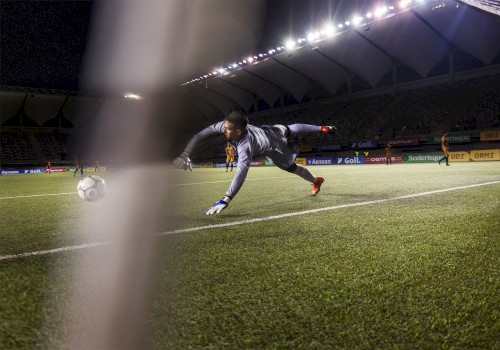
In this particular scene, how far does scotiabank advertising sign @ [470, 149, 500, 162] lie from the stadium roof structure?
347 inches

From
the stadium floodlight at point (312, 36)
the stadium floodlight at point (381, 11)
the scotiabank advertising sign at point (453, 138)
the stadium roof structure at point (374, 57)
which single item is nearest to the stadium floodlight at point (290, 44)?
the stadium roof structure at point (374, 57)

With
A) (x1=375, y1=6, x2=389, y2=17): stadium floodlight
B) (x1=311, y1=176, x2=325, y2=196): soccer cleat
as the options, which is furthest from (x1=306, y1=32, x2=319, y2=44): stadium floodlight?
(x1=311, y1=176, x2=325, y2=196): soccer cleat

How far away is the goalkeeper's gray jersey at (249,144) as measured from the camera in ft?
15.6

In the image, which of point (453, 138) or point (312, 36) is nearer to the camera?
→ point (453, 138)

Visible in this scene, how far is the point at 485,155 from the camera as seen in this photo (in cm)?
2427

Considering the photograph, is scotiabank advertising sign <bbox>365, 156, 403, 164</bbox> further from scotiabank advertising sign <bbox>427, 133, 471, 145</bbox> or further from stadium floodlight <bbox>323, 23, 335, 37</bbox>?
stadium floodlight <bbox>323, 23, 335, 37</bbox>

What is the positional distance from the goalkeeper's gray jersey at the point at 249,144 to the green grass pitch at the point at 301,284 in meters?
0.94

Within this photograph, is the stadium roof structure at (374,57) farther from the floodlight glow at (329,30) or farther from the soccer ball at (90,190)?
the soccer ball at (90,190)

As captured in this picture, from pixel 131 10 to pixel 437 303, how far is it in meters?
33.5

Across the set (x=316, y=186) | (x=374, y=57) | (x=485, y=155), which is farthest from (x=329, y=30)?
(x=316, y=186)

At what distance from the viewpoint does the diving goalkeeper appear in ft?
15.4

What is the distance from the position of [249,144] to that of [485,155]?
24.8 meters

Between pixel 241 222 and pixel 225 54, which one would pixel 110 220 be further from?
pixel 225 54

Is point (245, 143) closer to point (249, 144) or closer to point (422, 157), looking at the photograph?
point (249, 144)
